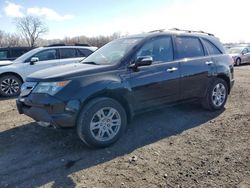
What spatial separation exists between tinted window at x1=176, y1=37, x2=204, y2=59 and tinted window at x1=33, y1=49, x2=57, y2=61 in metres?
5.74

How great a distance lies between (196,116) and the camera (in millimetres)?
5898

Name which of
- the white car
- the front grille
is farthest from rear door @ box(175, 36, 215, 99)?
the white car

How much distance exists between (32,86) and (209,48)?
3837mm

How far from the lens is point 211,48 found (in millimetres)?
6164

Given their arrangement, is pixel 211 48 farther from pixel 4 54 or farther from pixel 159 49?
pixel 4 54

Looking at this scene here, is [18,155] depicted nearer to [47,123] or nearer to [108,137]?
[47,123]

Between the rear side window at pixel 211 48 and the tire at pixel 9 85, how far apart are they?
251 inches

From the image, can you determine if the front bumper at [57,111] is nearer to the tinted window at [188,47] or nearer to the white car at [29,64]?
the tinted window at [188,47]

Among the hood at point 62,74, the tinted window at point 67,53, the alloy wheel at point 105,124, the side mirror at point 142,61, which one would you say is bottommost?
the alloy wheel at point 105,124

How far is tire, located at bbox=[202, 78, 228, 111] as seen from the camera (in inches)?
237

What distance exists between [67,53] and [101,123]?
6438mm

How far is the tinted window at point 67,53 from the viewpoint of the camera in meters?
10.1

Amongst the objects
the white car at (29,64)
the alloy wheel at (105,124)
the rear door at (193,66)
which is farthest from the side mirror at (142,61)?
the white car at (29,64)

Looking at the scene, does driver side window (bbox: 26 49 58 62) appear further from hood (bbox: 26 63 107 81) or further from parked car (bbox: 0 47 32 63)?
hood (bbox: 26 63 107 81)
